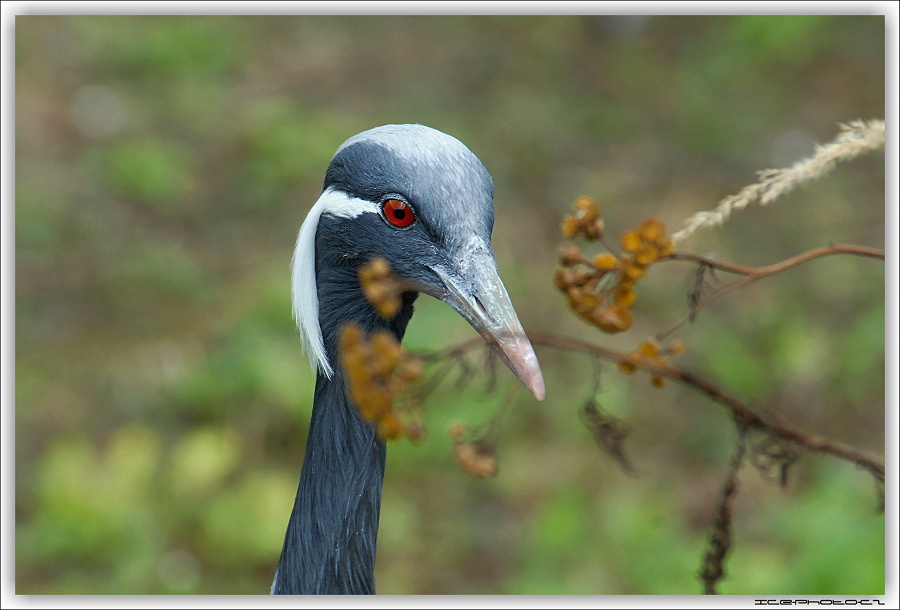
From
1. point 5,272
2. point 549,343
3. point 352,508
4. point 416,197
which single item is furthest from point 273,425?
point 549,343

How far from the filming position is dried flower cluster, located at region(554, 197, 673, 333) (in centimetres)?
183

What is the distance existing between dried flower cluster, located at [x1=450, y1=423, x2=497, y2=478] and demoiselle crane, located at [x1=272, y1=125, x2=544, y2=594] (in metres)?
0.19

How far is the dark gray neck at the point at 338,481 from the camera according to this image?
8.16ft

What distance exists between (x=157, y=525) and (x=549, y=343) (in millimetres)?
3265

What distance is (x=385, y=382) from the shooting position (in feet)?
5.77

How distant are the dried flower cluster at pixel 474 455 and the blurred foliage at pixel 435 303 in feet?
4.46

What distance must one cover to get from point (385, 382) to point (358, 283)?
2.55 ft

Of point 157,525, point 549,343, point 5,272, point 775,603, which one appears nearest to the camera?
point 549,343

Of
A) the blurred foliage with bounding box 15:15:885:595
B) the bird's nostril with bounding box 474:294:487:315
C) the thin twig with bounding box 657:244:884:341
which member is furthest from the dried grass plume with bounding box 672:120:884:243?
the blurred foliage with bounding box 15:15:885:595

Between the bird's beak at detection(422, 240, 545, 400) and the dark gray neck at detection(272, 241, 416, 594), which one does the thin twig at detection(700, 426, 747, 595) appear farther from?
the dark gray neck at detection(272, 241, 416, 594)

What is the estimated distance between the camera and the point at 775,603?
2766 mm

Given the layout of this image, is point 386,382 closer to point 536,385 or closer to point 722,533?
point 536,385

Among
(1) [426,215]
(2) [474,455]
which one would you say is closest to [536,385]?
(2) [474,455]

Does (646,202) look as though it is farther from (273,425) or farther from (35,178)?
(35,178)
